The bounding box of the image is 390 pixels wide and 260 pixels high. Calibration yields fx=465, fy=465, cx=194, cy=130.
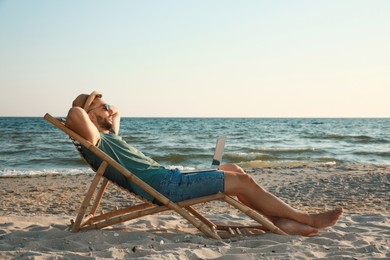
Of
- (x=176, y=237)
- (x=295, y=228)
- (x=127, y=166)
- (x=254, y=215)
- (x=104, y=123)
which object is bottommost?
(x=176, y=237)

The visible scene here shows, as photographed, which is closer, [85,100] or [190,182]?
[190,182]

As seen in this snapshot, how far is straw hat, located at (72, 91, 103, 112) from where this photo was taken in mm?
3723

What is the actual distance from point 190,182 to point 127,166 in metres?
0.52

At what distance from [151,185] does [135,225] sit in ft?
2.52

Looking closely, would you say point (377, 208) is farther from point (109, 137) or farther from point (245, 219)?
point (109, 137)

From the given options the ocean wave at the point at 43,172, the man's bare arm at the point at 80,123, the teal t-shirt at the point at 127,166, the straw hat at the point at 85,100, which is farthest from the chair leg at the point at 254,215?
the ocean wave at the point at 43,172

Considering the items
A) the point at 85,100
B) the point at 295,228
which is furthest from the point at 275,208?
the point at 85,100

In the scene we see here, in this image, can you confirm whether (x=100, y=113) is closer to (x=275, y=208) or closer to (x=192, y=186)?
(x=192, y=186)

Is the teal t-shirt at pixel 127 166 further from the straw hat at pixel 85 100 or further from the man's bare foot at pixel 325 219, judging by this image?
the man's bare foot at pixel 325 219

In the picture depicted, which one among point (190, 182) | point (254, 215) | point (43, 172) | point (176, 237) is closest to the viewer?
point (254, 215)

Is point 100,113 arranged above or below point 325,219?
above

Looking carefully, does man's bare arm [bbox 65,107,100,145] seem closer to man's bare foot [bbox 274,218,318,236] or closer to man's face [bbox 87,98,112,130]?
man's face [bbox 87,98,112,130]

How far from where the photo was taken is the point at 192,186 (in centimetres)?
357

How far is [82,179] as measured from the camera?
893 cm
